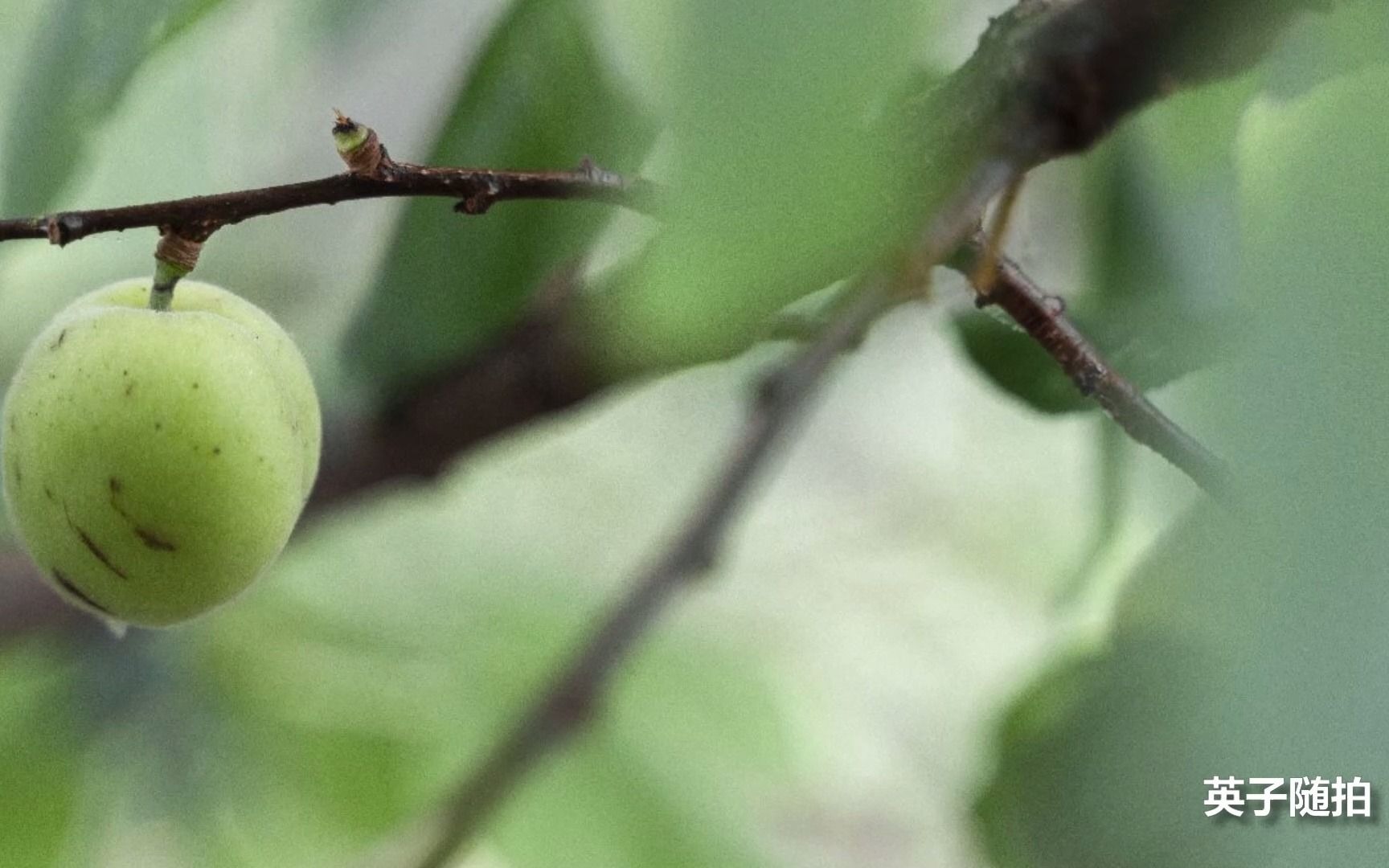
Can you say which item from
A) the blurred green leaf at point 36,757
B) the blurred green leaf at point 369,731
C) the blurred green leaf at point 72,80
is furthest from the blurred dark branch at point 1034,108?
the blurred green leaf at point 36,757

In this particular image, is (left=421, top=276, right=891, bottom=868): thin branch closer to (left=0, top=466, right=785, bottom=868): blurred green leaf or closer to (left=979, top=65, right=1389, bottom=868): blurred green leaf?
(left=979, top=65, right=1389, bottom=868): blurred green leaf

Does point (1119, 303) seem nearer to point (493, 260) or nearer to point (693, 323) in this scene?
point (493, 260)

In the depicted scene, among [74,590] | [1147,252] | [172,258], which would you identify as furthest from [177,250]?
[1147,252]

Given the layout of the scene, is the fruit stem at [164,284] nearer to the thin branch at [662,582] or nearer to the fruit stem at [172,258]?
the fruit stem at [172,258]

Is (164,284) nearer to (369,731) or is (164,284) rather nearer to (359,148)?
(359,148)

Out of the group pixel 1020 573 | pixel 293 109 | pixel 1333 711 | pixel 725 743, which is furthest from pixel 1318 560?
pixel 1020 573
